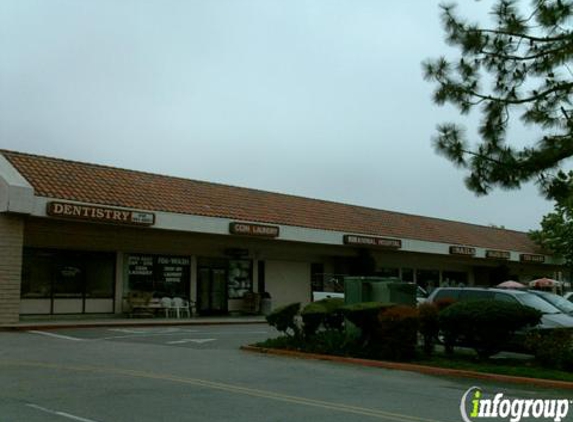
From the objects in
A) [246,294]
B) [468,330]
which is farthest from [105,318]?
[468,330]

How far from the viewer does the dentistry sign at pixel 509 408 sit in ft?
33.0

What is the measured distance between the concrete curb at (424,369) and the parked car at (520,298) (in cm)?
316

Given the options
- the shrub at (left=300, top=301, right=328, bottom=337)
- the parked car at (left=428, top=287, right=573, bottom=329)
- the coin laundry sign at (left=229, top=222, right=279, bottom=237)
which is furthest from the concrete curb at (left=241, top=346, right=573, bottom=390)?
the coin laundry sign at (left=229, top=222, right=279, bottom=237)

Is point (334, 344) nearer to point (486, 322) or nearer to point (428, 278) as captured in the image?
point (486, 322)

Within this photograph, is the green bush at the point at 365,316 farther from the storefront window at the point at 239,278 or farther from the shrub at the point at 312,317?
the storefront window at the point at 239,278

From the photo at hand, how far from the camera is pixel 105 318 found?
29.3m

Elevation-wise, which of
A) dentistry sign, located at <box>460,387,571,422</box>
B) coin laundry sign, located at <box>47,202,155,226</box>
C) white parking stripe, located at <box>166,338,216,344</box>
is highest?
coin laundry sign, located at <box>47,202,155,226</box>

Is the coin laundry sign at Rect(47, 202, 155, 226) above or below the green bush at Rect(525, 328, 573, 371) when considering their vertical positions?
above

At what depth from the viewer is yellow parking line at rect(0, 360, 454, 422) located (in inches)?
382

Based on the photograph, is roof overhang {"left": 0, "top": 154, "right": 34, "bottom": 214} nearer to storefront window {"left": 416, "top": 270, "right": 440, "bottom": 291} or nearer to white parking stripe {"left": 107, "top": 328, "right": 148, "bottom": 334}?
white parking stripe {"left": 107, "top": 328, "right": 148, "bottom": 334}

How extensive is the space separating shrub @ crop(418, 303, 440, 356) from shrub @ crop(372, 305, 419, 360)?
1.47 ft

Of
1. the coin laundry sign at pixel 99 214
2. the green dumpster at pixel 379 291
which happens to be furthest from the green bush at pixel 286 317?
the coin laundry sign at pixel 99 214

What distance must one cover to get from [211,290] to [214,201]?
13.2ft

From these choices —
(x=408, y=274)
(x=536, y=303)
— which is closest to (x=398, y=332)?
(x=536, y=303)
